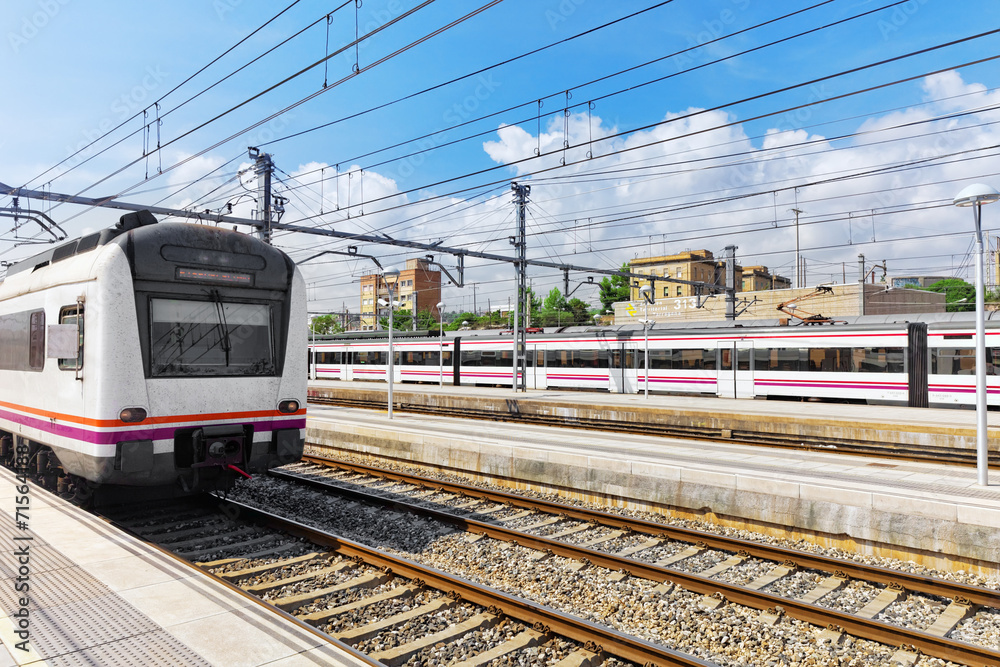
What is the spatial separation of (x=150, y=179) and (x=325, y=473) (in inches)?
350

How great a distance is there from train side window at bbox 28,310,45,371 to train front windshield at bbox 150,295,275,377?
2.13 meters

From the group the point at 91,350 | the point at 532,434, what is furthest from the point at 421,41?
the point at 532,434

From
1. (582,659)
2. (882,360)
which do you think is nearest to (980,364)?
(582,659)

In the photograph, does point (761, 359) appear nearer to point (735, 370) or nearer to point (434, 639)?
point (735, 370)

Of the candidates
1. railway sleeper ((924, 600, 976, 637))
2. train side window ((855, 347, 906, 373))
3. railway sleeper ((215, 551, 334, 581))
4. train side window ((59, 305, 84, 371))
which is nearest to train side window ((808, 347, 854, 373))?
train side window ((855, 347, 906, 373))

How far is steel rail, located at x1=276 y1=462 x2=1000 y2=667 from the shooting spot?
508cm

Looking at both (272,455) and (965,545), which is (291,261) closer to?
(272,455)

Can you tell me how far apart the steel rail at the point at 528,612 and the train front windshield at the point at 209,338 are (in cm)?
225

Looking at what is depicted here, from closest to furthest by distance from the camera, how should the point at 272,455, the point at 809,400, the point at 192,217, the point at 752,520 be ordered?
the point at 272,455, the point at 752,520, the point at 192,217, the point at 809,400

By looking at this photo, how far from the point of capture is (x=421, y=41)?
31.4 feet

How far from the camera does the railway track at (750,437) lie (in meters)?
14.3

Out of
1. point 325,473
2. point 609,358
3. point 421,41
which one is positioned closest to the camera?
point 421,41

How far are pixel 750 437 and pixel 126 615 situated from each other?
15985 mm

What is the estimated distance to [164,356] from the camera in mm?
7094
